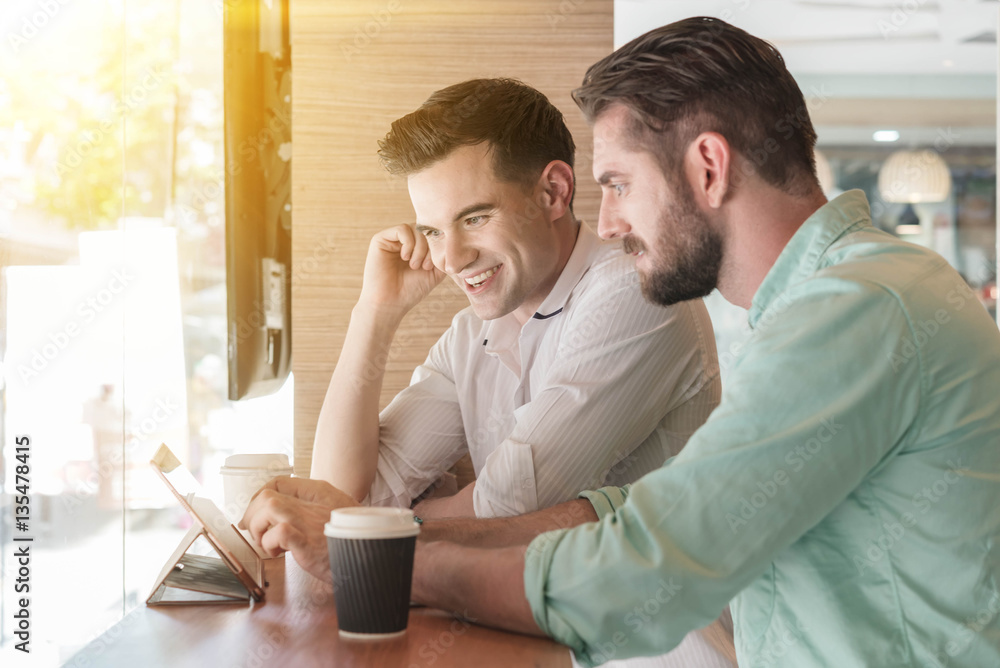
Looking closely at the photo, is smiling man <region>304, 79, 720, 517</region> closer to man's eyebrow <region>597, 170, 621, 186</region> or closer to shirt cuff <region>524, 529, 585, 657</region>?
man's eyebrow <region>597, 170, 621, 186</region>

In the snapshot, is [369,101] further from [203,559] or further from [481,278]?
[203,559]

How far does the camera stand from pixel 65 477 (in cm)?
134

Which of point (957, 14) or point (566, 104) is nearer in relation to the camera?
point (566, 104)

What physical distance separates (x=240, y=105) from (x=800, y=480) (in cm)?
157

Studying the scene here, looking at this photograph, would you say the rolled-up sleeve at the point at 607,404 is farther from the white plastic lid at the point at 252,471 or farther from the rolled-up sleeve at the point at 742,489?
the rolled-up sleeve at the point at 742,489

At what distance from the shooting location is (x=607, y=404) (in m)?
1.23

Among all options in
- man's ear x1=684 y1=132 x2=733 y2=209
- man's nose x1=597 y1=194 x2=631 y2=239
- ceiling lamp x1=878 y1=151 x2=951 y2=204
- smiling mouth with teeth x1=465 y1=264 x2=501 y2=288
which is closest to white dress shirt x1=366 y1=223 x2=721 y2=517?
smiling mouth with teeth x1=465 y1=264 x2=501 y2=288

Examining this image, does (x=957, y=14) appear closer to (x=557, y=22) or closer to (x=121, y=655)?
(x=557, y=22)

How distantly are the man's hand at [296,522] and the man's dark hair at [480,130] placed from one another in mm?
638

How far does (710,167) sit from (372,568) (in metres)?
0.58

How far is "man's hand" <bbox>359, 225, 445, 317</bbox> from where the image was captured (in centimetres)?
158

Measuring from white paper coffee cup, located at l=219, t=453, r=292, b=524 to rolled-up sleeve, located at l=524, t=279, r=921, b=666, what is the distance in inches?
23.9

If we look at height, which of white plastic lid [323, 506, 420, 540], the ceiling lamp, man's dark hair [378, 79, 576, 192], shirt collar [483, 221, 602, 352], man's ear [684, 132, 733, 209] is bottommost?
white plastic lid [323, 506, 420, 540]

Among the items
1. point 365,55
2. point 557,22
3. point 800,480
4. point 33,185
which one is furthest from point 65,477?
point 557,22
